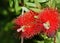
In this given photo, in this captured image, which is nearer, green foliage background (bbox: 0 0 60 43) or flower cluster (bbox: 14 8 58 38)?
flower cluster (bbox: 14 8 58 38)

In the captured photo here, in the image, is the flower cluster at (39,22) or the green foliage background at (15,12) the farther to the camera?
the green foliage background at (15,12)

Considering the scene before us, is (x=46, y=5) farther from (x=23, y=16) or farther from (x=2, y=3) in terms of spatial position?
(x=2, y=3)

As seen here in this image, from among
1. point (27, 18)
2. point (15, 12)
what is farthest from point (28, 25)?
point (15, 12)
